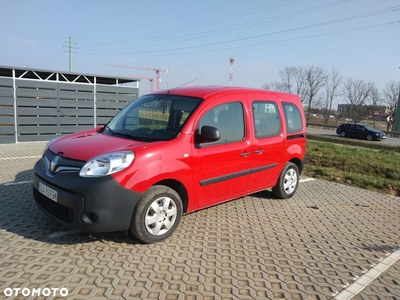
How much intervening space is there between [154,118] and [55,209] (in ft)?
5.67

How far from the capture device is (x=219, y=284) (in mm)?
3113

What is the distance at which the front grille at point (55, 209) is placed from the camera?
355 cm

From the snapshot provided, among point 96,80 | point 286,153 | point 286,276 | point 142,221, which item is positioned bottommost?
point 286,276

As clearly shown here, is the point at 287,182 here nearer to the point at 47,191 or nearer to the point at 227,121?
the point at 227,121

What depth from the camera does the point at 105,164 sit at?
348cm

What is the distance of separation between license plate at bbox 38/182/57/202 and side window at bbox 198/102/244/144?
192 centimetres

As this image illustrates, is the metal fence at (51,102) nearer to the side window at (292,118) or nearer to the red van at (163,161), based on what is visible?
the red van at (163,161)

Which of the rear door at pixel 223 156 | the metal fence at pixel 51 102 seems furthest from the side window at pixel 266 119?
the metal fence at pixel 51 102

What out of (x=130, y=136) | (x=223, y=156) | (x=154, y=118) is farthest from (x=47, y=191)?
(x=223, y=156)

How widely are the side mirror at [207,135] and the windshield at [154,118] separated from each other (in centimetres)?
27

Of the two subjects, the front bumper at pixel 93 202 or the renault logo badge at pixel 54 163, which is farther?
the renault logo badge at pixel 54 163

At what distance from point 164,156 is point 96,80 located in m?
12.7

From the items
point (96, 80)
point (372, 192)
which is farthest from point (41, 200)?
point (96, 80)

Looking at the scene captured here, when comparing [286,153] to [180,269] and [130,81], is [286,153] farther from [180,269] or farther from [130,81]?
[130,81]
